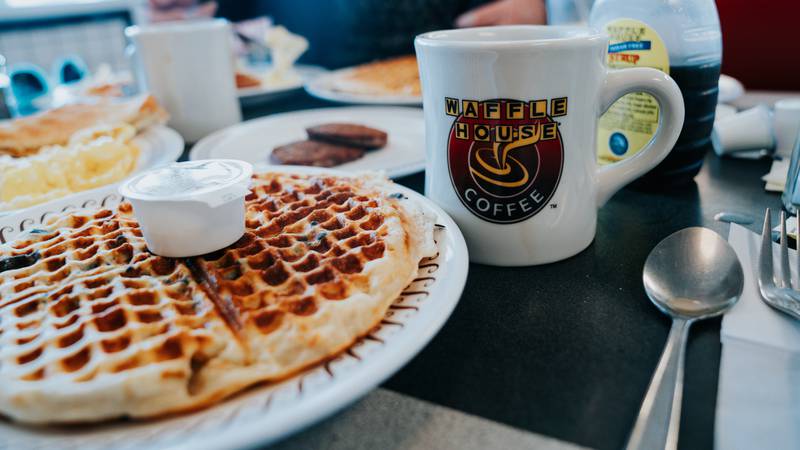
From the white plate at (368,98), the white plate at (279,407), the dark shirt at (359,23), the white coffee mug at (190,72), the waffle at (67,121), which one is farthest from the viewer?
the dark shirt at (359,23)

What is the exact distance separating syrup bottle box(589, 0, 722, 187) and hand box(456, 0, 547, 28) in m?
1.30

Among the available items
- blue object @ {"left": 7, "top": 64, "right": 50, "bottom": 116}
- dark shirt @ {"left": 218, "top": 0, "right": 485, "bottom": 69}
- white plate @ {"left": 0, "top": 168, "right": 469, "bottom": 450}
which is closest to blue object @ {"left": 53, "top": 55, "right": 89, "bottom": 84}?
blue object @ {"left": 7, "top": 64, "right": 50, "bottom": 116}

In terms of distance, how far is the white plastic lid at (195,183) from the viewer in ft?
1.84

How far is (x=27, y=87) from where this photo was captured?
1.82 m

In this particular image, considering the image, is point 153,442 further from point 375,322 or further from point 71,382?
point 375,322

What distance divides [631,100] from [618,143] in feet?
0.24

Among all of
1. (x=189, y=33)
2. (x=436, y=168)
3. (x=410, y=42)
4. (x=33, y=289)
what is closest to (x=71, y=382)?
(x=33, y=289)

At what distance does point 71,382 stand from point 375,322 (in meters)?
0.25

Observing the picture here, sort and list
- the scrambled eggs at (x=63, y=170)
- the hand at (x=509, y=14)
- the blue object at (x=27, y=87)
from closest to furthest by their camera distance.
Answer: the scrambled eggs at (x=63, y=170), the blue object at (x=27, y=87), the hand at (x=509, y=14)

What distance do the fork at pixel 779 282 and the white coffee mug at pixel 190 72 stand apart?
49.4 inches

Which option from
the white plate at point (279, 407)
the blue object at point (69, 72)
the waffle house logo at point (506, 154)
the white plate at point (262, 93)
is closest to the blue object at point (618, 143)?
the waffle house logo at point (506, 154)

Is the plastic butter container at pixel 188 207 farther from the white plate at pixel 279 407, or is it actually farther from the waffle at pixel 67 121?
the waffle at pixel 67 121

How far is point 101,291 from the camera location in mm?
551

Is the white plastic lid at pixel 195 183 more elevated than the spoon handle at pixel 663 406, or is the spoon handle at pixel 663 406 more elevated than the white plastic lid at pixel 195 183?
the white plastic lid at pixel 195 183
